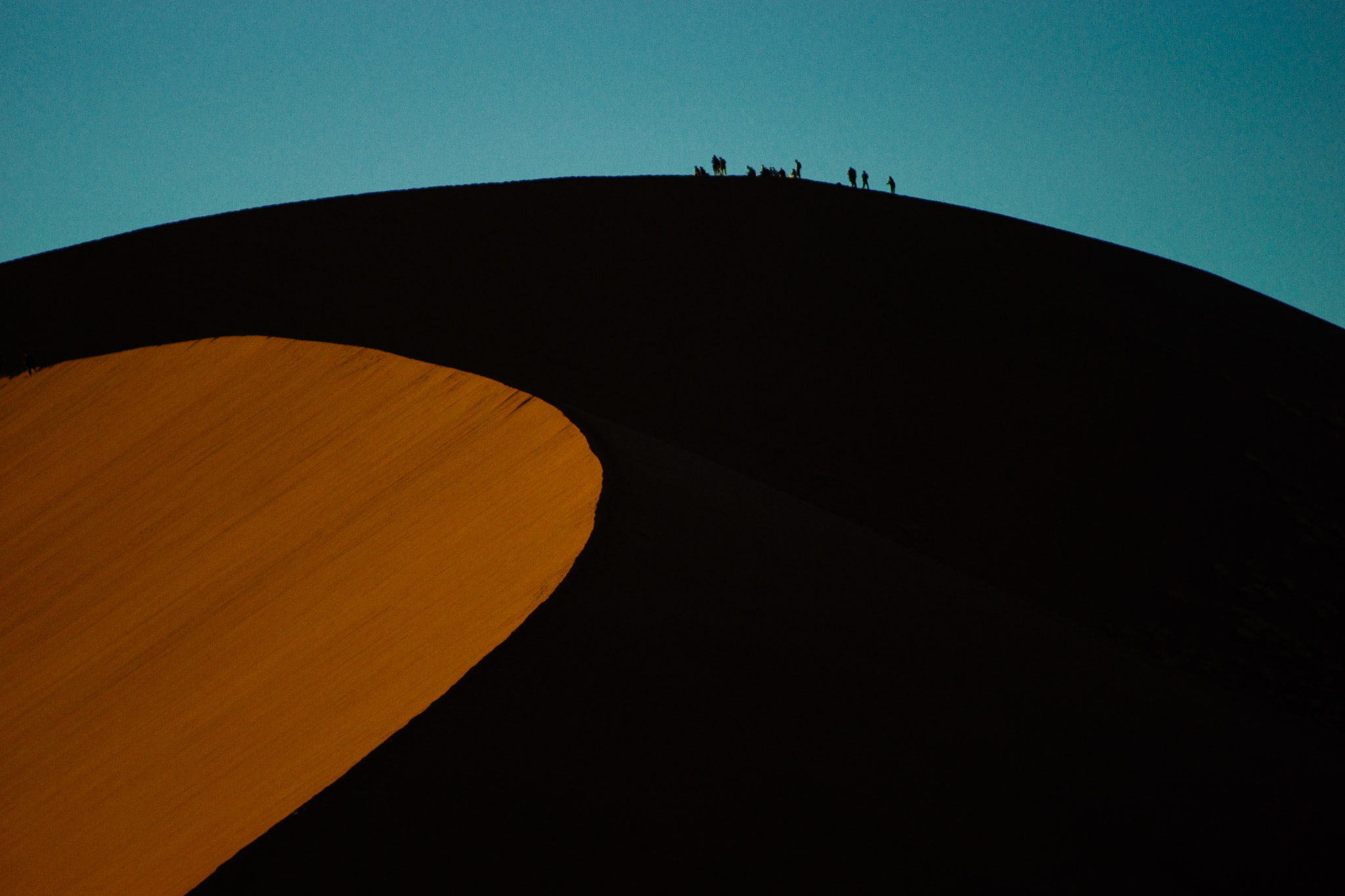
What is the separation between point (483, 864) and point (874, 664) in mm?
2414

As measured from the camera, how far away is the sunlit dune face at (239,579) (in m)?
5.02

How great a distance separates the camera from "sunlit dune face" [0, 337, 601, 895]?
502cm

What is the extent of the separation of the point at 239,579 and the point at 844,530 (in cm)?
520

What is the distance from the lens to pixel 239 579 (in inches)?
333

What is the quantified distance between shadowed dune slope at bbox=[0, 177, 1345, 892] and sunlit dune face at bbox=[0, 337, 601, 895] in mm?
846

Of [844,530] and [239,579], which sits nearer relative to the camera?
[844,530]

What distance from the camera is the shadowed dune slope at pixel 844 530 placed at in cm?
378

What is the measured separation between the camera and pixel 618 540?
564 centimetres

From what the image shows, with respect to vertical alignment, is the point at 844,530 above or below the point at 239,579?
above

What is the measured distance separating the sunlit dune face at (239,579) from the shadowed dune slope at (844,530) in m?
0.85

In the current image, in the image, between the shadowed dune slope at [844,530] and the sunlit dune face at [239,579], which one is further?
the sunlit dune face at [239,579]

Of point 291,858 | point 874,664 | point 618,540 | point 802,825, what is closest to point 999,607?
point 874,664

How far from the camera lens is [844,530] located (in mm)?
7965

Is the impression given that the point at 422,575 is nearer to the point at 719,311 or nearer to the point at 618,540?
the point at 618,540
